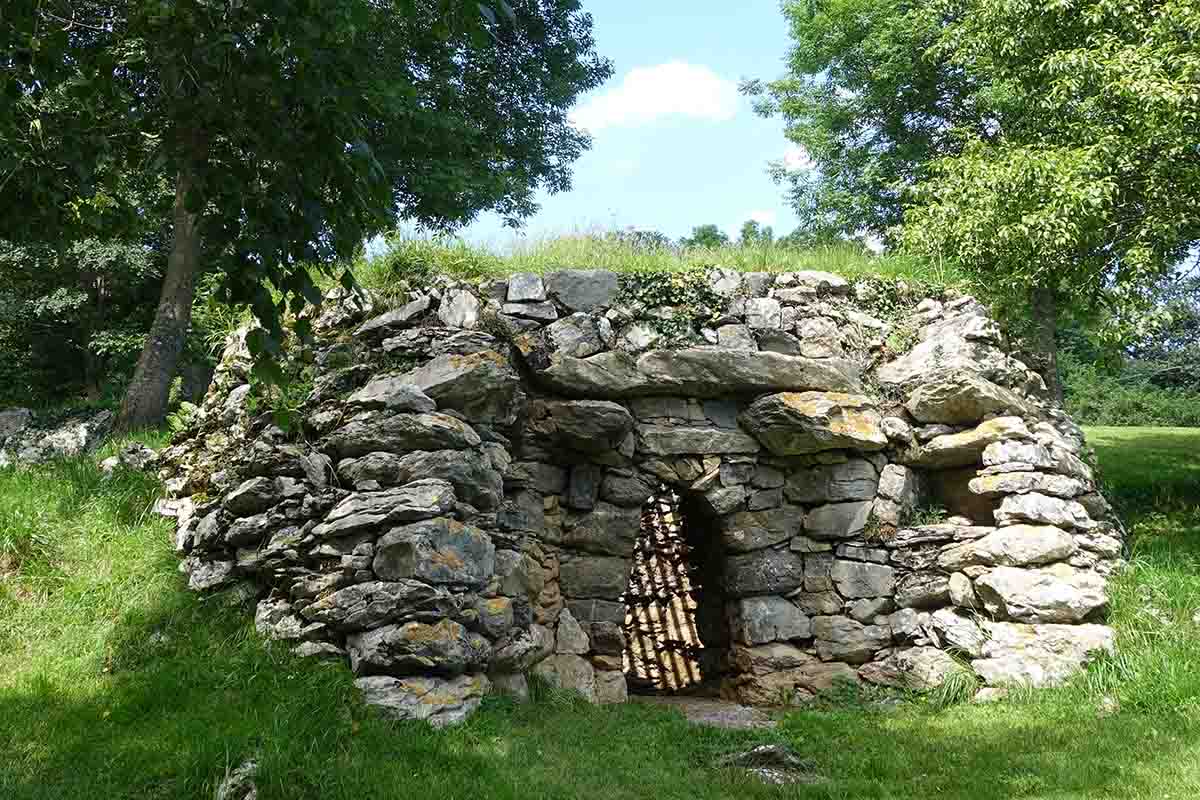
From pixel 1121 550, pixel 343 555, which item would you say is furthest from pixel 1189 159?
pixel 343 555

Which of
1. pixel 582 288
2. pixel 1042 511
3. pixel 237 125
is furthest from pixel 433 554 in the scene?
pixel 1042 511

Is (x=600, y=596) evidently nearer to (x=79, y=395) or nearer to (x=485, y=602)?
(x=485, y=602)

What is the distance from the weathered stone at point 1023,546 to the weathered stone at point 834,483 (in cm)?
107

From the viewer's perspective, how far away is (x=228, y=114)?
142 inches

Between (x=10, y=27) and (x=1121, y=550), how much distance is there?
28.3 feet

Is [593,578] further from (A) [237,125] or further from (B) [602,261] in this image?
(A) [237,125]

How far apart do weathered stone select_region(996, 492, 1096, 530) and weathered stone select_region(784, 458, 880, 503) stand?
44.8 inches

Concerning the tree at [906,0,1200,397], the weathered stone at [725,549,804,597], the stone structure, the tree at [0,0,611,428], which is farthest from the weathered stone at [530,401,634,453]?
the tree at [906,0,1200,397]

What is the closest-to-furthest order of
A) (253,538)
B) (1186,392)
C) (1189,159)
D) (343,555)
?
(343,555)
(253,538)
(1189,159)
(1186,392)

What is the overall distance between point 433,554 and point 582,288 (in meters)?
2.96

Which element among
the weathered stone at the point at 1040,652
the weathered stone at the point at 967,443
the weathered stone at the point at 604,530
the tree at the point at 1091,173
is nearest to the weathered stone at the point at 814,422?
the weathered stone at the point at 967,443

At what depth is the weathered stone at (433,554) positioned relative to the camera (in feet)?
18.9

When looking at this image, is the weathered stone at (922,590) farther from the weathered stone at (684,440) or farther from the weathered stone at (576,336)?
the weathered stone at (576,336)

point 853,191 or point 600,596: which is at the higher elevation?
point 853,191
